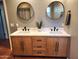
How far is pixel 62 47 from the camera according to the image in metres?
3.13

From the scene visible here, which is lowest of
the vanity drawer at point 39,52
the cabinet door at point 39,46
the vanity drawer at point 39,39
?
the vanity drawer at point 39,52

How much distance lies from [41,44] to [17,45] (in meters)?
0.77

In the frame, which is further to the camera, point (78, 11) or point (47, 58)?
point (47, 58)

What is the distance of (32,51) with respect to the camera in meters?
3.27

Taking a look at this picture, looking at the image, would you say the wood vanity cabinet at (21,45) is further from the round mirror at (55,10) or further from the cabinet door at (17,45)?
the round mirror at (55,10)

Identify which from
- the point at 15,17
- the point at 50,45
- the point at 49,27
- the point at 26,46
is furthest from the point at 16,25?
the point at 50,45

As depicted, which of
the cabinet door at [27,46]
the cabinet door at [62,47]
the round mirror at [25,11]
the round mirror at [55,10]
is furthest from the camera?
the round mirror at [25,11]

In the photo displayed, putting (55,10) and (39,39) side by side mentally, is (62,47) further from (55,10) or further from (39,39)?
(55,10)

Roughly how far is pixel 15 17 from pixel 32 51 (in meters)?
1.37

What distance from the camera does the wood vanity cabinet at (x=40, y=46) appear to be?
10.2ft

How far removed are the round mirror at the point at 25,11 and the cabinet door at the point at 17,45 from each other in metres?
A: 0.84

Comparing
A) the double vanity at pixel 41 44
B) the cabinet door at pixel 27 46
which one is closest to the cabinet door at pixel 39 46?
the double vanity at pixel 41 44

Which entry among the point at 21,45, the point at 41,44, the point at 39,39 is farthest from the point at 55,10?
the point at 21,45

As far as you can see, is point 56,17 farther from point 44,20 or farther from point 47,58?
point 47,58
